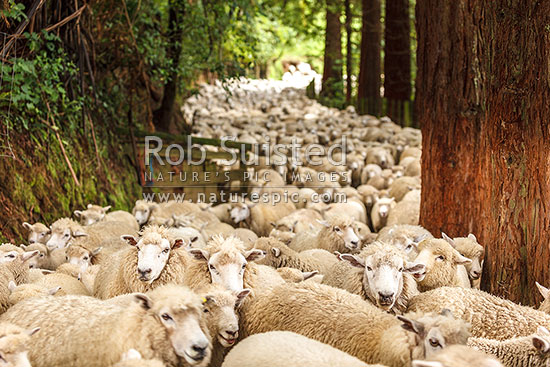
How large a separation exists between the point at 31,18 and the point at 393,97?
43.7ft

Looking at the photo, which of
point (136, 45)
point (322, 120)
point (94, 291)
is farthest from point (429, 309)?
point (322, 120)

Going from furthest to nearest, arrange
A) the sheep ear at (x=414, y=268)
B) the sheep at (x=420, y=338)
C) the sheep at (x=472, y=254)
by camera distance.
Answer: the sheep at (x=472, y=254), the sheep ear at (x=414, y=268), the sheep at (x=420, y=338)

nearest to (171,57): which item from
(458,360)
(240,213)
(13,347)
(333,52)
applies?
(240,213)

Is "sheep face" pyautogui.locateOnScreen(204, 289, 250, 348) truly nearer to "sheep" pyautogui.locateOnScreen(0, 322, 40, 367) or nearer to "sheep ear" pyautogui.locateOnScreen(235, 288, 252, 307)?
"sheep ear" pyautogui.locateOnScreen(235, 288, 252, 307)

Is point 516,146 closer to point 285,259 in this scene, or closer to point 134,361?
point 285,259

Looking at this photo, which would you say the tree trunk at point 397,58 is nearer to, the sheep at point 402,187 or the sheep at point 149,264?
the sheep at point 402,187

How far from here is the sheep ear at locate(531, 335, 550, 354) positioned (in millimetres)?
3350

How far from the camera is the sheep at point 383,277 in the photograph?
4355 mm

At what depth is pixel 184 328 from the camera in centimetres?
321

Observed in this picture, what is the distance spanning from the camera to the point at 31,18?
25.4ft

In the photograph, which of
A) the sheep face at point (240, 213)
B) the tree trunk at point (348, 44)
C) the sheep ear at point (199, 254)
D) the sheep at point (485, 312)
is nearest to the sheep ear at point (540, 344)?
the sheep at point (485, 312)

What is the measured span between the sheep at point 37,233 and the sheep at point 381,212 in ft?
16.3

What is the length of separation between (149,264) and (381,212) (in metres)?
5.61

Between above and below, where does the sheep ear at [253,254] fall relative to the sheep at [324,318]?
above
